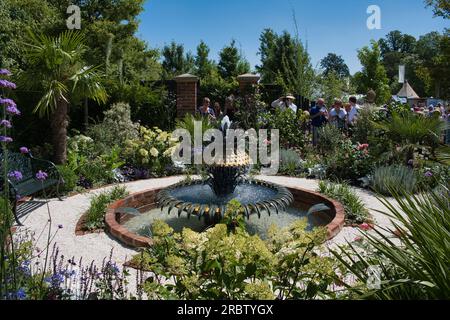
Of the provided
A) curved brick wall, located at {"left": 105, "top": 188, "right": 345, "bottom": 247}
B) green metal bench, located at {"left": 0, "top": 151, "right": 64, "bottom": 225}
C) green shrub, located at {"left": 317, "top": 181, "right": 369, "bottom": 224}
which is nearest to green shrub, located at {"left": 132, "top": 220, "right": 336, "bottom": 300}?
curved brick wall, located at {"left": 105, "top": 188, "right": 345, "bottom": 247}

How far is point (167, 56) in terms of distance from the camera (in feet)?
93.2

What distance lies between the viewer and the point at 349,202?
5.27 metres

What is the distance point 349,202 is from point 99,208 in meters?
3.21

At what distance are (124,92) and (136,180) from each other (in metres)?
4.06

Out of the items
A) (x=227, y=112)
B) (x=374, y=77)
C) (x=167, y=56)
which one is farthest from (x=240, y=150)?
(x=167, y=56)

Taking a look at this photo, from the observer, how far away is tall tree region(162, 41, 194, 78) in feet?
92.5

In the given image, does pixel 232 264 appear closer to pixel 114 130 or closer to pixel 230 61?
pixel 114 130

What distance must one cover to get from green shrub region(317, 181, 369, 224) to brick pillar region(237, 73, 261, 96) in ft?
20.4

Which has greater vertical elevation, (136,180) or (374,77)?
(374,77)

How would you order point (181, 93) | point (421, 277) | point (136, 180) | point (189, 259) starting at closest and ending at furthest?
point (421, 277) < point (189, 259) < point (136, 180) < point (181, 93)

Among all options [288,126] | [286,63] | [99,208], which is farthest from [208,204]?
[286,63]

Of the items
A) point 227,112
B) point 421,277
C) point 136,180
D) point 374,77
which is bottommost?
point 136,180

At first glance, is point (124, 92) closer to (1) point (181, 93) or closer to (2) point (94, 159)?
(1) point (181, 93)

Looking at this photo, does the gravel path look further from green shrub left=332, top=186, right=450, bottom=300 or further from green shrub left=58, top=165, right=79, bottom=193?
green shrub left=332, top=186, right=450, bottom=300
